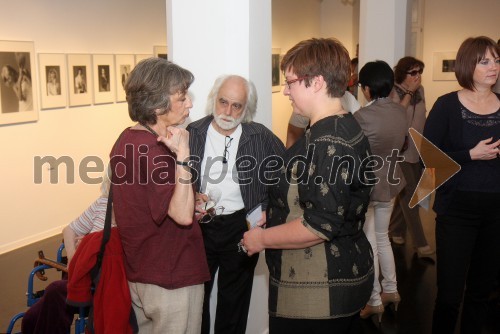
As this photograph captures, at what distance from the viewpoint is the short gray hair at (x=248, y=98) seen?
133 inches

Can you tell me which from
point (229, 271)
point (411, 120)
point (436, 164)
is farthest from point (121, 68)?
point (436, 164)

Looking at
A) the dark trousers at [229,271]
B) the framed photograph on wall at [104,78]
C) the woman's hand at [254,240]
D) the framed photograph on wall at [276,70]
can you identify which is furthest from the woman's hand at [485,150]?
the framed photograph on wall at [276,70]

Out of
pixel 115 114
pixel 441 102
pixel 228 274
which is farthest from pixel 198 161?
pixel 115 114

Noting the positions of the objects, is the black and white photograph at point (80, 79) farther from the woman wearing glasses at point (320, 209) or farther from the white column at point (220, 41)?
the woman wearing glasses at point (320, 209)

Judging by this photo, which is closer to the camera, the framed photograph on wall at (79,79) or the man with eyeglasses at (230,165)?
the man with eyeglasses at (230,165)

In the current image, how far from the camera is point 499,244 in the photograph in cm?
329

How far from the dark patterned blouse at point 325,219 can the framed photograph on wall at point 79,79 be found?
5.99 m

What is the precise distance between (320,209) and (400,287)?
3570 millimetres

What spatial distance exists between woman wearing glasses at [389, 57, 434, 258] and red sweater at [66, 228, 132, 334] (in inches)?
143

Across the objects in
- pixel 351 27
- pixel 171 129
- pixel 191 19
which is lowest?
pixel 171 129

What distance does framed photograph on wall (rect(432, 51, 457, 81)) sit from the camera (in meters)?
11.9

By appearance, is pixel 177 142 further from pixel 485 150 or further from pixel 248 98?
pixel 485 150

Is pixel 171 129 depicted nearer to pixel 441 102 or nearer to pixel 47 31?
pixel 441 102

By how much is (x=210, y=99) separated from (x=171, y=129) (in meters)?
1.00
